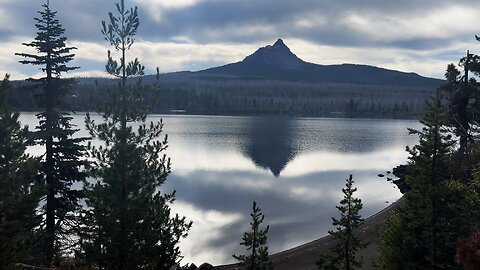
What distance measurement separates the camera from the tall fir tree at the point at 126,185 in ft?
43.1

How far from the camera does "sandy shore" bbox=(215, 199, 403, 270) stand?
24.2m

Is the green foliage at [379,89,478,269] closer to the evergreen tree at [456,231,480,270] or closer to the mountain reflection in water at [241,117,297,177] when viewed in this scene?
the evergreen tree at [456,231,480,270]

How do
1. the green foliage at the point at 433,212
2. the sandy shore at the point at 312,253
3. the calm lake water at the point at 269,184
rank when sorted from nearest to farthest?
the green foliage at the point at 433,212 < the sandy shore at the point at 312,253 < the calm lake water at the point at 269,184

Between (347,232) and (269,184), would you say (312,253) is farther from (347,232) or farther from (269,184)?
(269,184)

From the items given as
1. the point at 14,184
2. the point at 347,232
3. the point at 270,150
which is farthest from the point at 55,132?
the point at 270,150

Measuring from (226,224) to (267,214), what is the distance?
4.40 metres

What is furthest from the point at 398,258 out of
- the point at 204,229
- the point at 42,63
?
the point at 204,229

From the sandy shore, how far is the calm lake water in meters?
1.68

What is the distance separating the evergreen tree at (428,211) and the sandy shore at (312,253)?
18.9ft

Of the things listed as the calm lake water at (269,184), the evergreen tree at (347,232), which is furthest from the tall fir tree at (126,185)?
the calm lake water at (269,184)

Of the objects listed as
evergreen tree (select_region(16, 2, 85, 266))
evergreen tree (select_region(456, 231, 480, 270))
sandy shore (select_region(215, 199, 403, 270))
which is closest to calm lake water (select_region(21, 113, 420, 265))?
sandy shore (select_region(215, 199, 403, 270))

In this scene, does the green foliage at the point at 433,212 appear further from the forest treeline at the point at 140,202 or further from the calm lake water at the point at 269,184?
the calm lake water at the point at 269,184

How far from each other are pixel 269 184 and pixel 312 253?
24.0 m

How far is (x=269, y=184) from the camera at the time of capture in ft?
165
